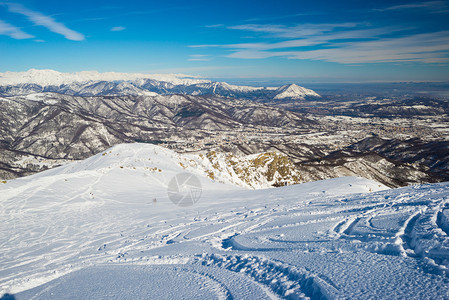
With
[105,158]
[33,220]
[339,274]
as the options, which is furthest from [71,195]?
[339,274]

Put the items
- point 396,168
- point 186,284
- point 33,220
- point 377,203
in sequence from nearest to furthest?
point 186,284 → point 377,203 → point 33,220 → point 396,168

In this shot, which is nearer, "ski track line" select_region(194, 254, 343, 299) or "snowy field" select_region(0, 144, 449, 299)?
"ski track line" select_region(194, 254, 343, 299)

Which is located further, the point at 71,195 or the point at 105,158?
the point at 105,158

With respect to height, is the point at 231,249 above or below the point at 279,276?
below

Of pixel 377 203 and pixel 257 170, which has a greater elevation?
pixel 377 203

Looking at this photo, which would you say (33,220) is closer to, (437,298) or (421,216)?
(437,298)

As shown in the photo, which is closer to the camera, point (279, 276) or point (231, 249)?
point (279, 276)

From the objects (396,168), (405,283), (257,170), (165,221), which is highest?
(405,283)

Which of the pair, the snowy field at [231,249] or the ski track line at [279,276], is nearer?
the ski track line at [279,276]
